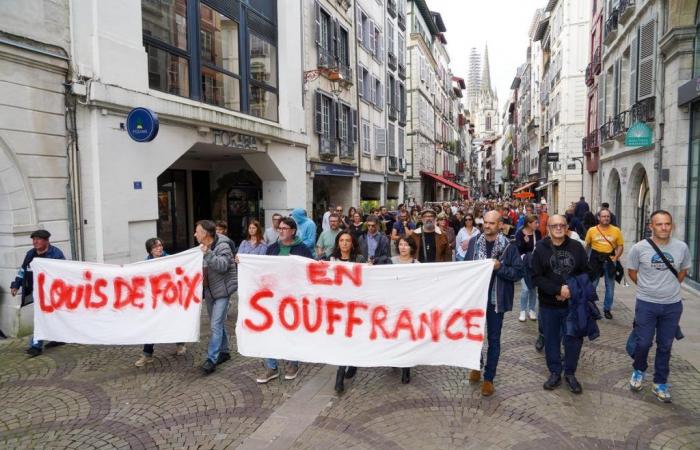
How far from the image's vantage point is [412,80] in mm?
34375

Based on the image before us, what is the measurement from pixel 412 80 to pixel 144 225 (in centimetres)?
2852

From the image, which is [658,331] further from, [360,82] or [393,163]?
[393,163]

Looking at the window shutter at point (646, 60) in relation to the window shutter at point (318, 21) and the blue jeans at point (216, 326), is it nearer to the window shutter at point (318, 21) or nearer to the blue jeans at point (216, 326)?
the window shutter at point (318, 21)

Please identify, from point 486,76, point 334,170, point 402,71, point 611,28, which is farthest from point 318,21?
point 486,76

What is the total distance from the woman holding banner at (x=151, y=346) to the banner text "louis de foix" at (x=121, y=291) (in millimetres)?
485

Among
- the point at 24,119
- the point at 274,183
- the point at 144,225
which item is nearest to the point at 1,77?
the point at 24,119

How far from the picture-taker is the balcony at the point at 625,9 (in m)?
13.7

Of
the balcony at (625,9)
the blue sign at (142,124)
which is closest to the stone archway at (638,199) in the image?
the balcony at (625,9)

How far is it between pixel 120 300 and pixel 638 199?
1514 centimetres

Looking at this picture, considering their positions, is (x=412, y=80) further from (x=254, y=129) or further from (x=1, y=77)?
(x=1, y=77)

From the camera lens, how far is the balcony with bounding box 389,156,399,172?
2674cm

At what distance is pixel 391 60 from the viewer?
2703cm

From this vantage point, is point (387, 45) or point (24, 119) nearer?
point (24, 119)

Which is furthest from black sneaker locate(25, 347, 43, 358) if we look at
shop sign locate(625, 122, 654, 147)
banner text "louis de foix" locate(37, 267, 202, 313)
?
shop sign locate(625, 122, 654, 147)
